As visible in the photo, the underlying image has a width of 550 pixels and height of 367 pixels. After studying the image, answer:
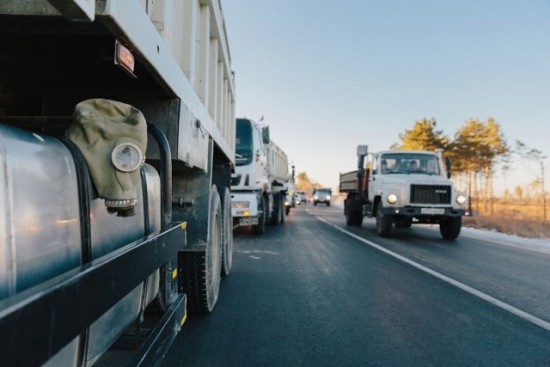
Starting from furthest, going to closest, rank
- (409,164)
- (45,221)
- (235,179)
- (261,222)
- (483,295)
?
(409,164)
(261,222)
(235,179)
(483,295)
(45,221)

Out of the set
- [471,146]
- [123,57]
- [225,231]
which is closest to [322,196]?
[471,146]

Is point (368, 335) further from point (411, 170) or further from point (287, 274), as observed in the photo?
point (411, 170)

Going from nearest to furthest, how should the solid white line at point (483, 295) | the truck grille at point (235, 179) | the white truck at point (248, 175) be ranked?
1. the solid white line at point (483, 295)
2. the white truck at point (248, 175)
3. the truck grille at point (235, 179)

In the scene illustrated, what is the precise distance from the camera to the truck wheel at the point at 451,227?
35.3ft

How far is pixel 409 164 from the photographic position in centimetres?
1180

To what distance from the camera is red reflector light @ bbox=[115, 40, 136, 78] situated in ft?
5.15

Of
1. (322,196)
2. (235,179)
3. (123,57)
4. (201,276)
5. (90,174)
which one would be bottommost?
(201,276)

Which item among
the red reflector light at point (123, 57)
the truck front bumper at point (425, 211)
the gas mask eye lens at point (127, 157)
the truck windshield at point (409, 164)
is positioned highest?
the truck windshield at point (409, 164)

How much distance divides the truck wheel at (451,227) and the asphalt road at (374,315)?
128 inches

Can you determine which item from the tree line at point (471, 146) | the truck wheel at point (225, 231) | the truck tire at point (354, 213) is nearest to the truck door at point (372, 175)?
the truck tire at point (354, 213)

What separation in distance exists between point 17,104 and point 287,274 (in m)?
4.28

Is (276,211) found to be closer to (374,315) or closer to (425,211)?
(425,211)

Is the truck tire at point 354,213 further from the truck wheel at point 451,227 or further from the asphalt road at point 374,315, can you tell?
the asphalt road at point 374,315

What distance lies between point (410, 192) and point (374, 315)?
23.1 feet
